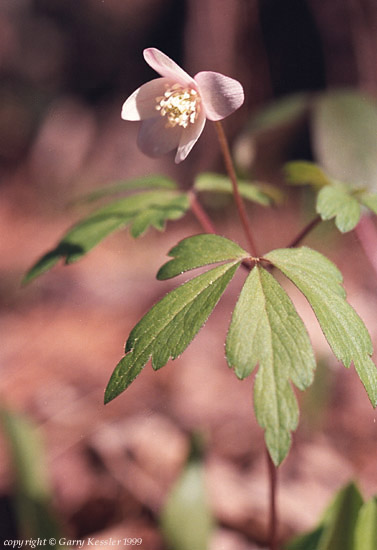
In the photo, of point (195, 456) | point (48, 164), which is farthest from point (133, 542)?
point (48, 164)

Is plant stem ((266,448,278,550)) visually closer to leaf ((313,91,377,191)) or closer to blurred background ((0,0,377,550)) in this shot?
blurred background ((0,0,377,550))

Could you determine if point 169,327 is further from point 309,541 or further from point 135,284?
point 135,284

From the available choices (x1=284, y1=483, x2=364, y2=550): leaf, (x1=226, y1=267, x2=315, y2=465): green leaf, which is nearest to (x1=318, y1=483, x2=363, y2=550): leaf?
(x1=284, y1=483, x2=364, y2=550): leaf

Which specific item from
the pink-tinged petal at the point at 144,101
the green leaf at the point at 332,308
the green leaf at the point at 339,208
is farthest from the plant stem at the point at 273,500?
the pink-tinged petal at the point at 144,101

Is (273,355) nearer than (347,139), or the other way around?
(273,355)

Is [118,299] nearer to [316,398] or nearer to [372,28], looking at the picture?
[316,398]

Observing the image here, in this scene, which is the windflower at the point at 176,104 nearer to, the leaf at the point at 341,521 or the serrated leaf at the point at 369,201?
the serrated leaf at the point at 369,201

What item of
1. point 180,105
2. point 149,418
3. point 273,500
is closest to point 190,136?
point 180,105
